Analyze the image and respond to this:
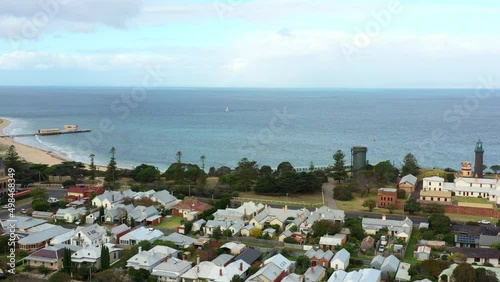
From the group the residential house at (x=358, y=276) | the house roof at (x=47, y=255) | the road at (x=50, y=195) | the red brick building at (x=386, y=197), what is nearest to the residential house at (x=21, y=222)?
the road at (x=50, y=195)

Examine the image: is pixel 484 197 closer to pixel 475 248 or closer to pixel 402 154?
pixel 475 248

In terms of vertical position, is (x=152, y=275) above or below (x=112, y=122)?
below

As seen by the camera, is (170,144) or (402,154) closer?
(402,154)

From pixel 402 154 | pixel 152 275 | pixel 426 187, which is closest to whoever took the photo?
pixel 152 275

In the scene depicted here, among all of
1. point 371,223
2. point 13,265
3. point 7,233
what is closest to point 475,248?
point 371,223

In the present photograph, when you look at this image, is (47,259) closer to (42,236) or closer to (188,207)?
(42,236)

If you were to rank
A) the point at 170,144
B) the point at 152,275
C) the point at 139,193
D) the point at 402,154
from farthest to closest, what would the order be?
the point at 170,144 → the point at 402,154 → the point at 139,193 → the point at 152,275
